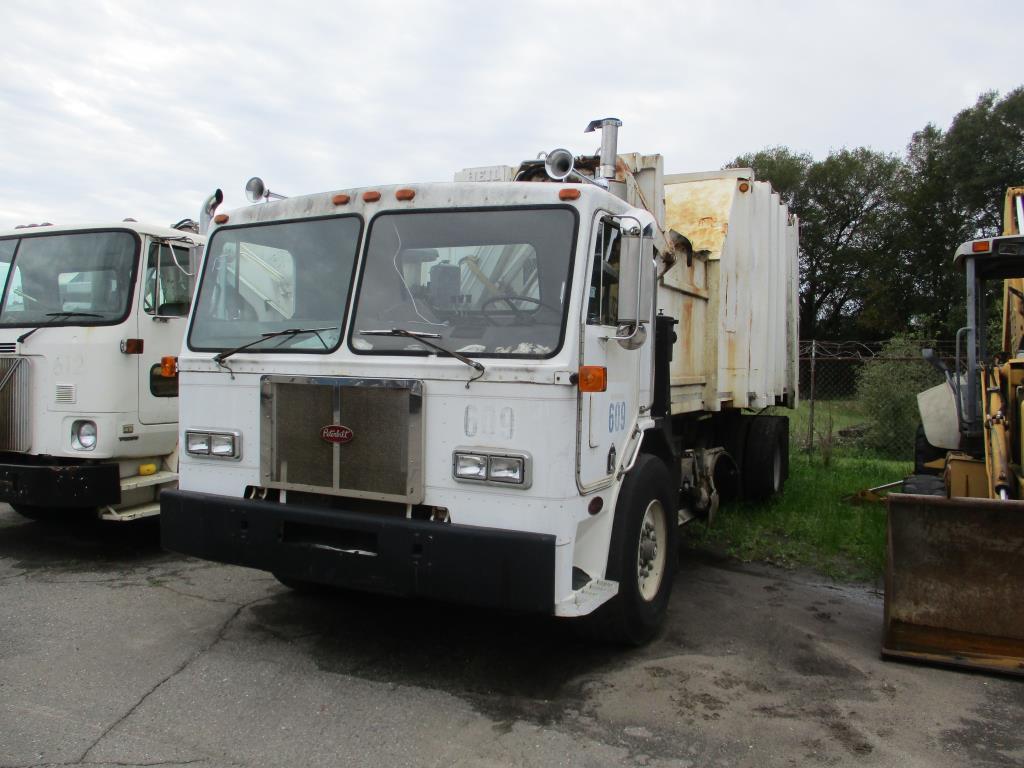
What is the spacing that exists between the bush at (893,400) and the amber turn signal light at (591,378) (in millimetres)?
9467

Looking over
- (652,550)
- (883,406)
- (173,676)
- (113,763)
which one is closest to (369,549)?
(173,676)

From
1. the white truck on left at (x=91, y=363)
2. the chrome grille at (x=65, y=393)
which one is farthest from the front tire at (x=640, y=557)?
the chrome grille at (x=65, y=393)

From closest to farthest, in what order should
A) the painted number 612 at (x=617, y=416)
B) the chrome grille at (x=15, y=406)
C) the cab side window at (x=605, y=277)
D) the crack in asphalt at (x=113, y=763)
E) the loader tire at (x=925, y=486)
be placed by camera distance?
the crack in asphalt at (x=113, y=763) → the cab side window at (x=605, y=277) → the painted number 612 at (x=617, y=416) → the loader tire at (x=925, y=486) → the chrome grille at (x=15, y=406)

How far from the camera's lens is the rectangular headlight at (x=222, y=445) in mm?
4539

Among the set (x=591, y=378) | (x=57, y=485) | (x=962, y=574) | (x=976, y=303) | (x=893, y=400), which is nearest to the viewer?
(x=591, y=378)

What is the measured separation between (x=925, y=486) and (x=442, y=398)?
328 centimetres

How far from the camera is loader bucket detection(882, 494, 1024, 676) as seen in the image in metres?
4.44

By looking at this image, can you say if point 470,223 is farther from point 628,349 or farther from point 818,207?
point 818,207

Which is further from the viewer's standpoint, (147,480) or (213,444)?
(147,480)

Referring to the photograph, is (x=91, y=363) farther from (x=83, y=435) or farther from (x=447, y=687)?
(x=447, y=687)

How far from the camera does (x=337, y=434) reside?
4199 millimetres

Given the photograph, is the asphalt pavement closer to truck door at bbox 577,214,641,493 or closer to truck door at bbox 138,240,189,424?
truck door at bbox 577,214,641,493

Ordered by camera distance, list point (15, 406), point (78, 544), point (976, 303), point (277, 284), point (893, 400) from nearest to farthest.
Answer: point (277, 284) < point (976, 303) < point (15, 406) < point (78, 544) < point (893, 400)

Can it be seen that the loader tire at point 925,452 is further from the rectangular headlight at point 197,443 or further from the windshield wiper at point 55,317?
the windshield wiper at point 55,317
